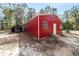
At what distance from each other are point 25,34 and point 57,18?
1.17 ft

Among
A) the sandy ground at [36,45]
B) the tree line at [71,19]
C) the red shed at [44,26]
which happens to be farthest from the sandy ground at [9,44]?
the tree line at [71,19]

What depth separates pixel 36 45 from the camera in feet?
9.26

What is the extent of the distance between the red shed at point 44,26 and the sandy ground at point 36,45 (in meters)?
0.07

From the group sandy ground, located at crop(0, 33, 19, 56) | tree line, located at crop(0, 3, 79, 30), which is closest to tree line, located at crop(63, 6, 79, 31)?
tree line, located at crop(0, 3, 79, 30)

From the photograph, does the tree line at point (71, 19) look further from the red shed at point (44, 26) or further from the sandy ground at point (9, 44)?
the sandy ground at point (9, 44)

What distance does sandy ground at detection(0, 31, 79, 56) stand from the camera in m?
2.79

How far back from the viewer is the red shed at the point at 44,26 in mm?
2805

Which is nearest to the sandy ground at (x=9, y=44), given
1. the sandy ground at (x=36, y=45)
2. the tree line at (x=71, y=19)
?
the sandy ground at (x=36, y=45)

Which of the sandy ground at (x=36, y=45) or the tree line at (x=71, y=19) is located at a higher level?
the tree line at (x=71, y=19)

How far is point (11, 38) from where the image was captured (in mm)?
2834

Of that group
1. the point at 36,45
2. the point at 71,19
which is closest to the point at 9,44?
the point at 36,45

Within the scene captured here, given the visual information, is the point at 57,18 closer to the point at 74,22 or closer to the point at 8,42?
the point at 74,22

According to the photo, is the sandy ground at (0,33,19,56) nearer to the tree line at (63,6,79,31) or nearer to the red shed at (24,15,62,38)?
the red shed at (24,15,62,38)

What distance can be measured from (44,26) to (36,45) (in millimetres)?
206
